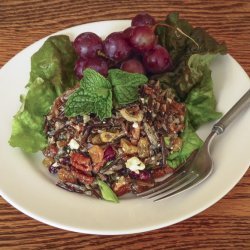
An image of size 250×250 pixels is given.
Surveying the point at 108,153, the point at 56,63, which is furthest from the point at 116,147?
the point at 56,63

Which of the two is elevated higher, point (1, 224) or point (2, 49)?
point (2, 49)

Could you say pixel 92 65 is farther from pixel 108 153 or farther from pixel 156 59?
pixel 108 153

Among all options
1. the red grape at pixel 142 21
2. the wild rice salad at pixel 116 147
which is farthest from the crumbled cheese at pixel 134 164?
the red grape at pixel 142 21

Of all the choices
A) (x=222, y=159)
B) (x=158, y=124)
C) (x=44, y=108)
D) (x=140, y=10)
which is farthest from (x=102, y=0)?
(x=222, y=159)

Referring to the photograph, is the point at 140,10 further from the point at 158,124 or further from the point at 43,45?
the point at 158,124

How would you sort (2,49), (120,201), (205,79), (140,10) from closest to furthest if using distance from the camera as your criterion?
1. (120,201)
2. (205,79)
3. (2,49)
4. (140,10)

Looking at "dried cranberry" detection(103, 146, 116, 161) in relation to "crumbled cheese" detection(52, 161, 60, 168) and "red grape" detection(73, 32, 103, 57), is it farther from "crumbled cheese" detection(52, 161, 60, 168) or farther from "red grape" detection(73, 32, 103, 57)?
"red grape" detection(73, 32, 103, 57)

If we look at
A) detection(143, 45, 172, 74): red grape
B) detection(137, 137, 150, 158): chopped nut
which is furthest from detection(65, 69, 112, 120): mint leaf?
detection(143, 45, 172, 74): red grape

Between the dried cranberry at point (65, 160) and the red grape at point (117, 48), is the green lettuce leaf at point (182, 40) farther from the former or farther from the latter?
the dried cranberry at point (65, 160)
